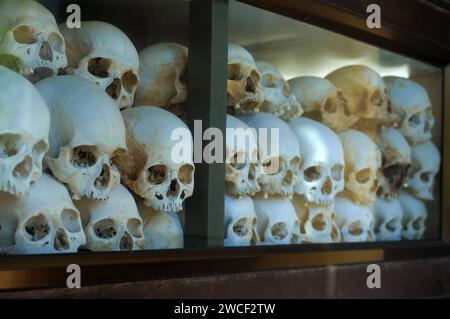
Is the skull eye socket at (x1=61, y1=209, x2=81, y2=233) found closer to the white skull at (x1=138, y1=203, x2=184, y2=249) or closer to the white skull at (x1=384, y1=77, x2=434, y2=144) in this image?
the white skull at (x1=138, y1=203, x2=184, y2=249)

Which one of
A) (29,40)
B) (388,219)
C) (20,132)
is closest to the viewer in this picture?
(20,132)

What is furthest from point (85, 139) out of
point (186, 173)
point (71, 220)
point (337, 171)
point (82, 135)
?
point (337, 171)

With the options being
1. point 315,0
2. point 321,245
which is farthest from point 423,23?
point 321,245

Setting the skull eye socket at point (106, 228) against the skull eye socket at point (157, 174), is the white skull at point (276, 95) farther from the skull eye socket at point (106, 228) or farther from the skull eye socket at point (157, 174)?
the skull eye socket at point (106, 228)

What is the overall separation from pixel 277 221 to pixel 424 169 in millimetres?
852

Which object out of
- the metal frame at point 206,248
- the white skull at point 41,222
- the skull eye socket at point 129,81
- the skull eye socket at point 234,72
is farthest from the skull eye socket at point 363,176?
the white skull at point 41,222

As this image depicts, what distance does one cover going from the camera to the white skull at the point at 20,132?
6.02ft

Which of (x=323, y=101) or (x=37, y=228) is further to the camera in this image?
(x=323, y=101)

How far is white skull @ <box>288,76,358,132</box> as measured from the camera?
273 cm

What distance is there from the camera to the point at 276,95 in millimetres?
2600

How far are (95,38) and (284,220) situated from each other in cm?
79

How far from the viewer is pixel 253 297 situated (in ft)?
7.45

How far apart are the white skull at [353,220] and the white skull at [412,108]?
380 millimetres

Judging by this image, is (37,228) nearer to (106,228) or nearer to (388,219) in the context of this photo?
(106,228)
